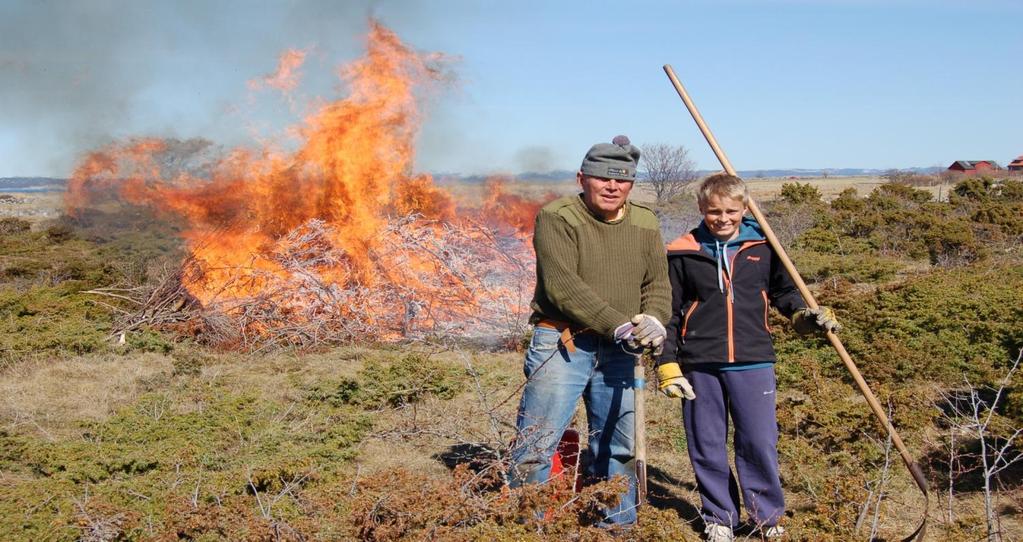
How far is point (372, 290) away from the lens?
8930 mm

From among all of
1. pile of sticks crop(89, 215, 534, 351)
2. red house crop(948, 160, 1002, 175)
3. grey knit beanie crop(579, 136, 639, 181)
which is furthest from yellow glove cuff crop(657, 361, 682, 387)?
red house crop(948, 160, 1002, 175)

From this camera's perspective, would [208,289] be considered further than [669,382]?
Yes

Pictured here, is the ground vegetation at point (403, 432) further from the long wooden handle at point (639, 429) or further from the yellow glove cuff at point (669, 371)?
the yellow glove cuff at point (669, 371)

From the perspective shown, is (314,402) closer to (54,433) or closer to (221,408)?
(221,408)

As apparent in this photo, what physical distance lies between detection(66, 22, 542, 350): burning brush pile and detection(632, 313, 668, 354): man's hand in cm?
531

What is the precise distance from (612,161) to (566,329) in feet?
2.18

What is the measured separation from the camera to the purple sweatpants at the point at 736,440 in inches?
140

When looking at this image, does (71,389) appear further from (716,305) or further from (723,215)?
(723,215)

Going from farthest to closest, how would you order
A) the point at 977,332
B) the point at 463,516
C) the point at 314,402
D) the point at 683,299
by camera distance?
1. the point at 977,332
2. the point at 314,402
3. the point at 683,299
4. the point at 463,516

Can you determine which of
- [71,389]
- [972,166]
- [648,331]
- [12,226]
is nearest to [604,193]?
[648,331]

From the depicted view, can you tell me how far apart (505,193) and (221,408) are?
5.98 meters

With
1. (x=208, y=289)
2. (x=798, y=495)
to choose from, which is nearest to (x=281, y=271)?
(x=208, y=289)

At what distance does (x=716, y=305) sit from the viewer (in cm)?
354

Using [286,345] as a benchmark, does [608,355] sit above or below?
above
